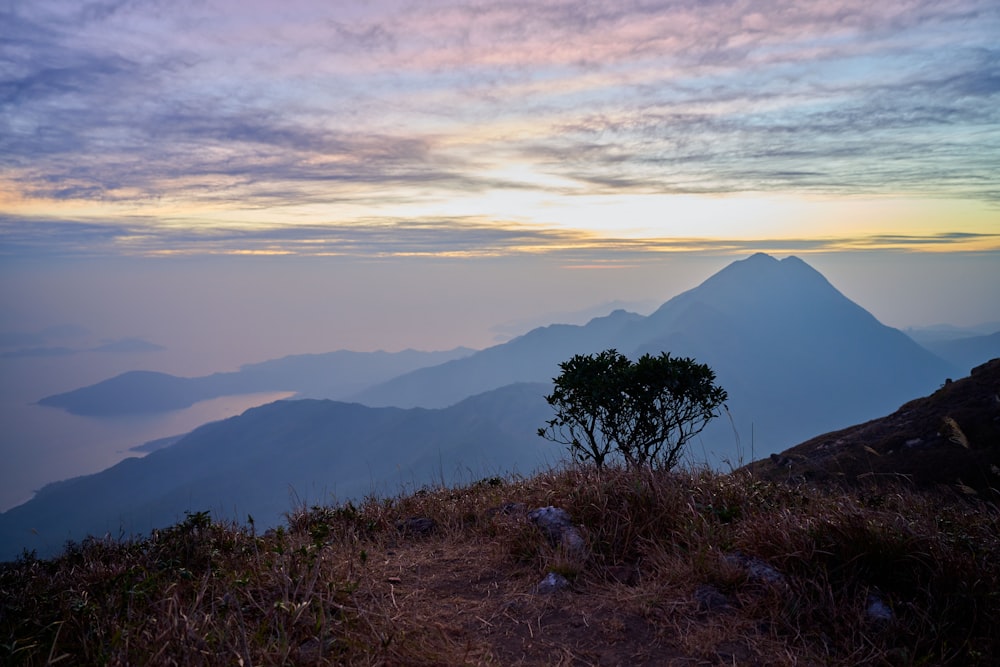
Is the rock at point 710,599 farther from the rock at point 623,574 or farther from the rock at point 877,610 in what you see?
the rock at point 877,610

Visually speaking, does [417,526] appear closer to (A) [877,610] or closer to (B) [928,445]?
(A) [877,610]

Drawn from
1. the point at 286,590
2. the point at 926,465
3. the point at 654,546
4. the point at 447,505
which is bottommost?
the point at 926,465

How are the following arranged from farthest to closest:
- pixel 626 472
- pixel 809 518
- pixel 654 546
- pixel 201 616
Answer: pixel 626 472
pixel 654 546
pixel 809 518
pixel 201 616

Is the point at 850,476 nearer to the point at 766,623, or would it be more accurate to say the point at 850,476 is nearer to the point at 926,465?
the point at 926,465

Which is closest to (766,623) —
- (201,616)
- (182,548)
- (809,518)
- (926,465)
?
(809,518)

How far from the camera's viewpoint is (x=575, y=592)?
5.69 m

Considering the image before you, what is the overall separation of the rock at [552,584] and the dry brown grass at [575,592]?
0.08m

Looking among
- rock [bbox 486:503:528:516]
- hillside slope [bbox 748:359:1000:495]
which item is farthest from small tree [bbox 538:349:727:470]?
hillside slope [bbox 748:359:1000:495]

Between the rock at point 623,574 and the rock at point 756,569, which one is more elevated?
the rock at point 756,569

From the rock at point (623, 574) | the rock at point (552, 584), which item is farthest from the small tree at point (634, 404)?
the rock at point (552, 584)

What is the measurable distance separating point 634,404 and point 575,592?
3583 millimetres

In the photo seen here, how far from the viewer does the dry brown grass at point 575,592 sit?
4.38 metres

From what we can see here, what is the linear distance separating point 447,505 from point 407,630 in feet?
12.0

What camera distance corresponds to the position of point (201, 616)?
185 inches
